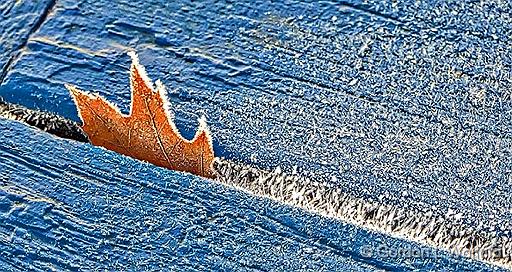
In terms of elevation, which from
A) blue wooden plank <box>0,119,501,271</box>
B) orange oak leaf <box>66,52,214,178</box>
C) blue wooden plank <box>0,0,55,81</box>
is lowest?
blue wooden plank <box>0,119,501,271</box>

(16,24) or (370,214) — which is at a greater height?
(16,24)

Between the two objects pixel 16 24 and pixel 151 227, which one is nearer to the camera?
pixel 151 227

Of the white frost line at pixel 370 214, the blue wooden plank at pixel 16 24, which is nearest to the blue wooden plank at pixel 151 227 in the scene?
the white frost line at pixel 370 214

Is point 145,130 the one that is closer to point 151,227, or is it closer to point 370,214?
point 151,227

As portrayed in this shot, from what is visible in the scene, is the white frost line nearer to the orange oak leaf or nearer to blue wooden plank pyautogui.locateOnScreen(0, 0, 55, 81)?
the orange oak leaf

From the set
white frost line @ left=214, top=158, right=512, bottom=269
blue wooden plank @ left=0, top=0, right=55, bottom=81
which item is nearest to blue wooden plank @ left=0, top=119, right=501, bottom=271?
white frost line @ left=214, top=158, right=512, bottom=269

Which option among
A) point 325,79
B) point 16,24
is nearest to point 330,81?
point 325,79

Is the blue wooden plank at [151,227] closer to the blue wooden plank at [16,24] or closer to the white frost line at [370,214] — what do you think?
the white frost line at [370,214]
